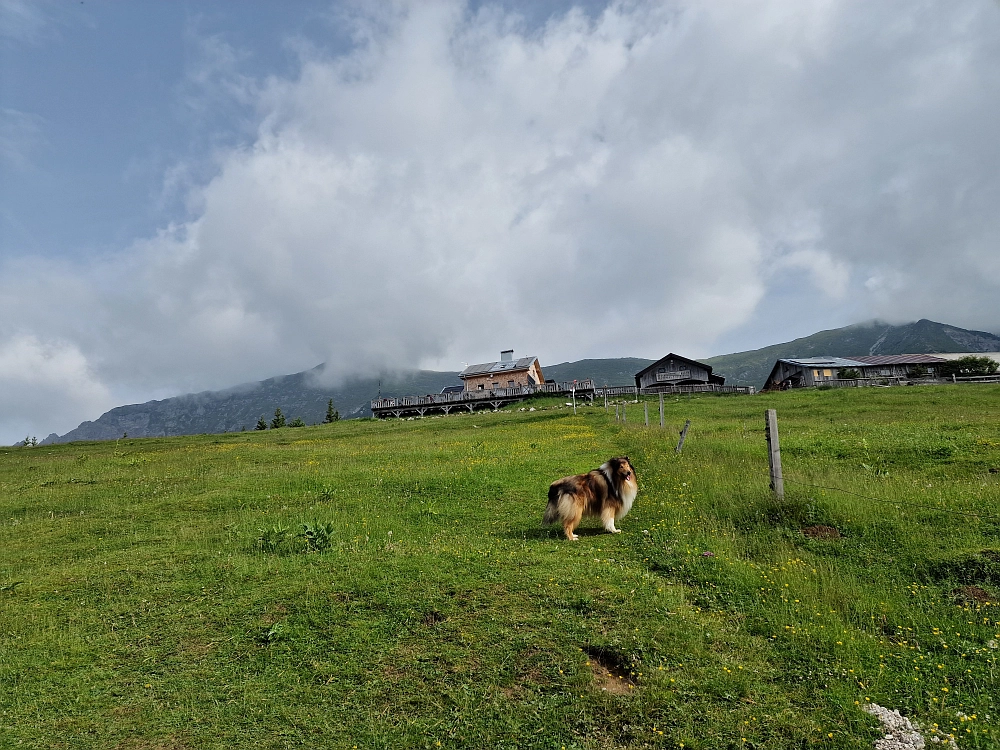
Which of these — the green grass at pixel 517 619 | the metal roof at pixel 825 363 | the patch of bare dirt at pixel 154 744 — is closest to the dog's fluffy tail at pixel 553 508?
the green grass at pixel 517 619

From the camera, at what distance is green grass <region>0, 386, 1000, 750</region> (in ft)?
18.9

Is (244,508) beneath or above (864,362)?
beneath

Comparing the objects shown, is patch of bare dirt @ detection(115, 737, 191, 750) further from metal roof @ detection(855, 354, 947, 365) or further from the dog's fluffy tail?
metal roof @ detection(855, 354, 947, 365)

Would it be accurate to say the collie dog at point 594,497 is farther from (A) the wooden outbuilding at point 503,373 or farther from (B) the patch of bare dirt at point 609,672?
(A) the wooden outbuilding at point 503,373

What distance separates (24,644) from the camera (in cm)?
786

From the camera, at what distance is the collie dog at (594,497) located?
11.6 meters

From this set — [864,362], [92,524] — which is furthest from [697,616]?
[864,362]

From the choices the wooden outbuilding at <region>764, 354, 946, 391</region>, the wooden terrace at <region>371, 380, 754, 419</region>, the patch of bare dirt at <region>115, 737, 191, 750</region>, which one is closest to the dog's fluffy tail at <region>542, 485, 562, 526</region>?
the patch of bare dirt at <region>115, 737, 191, 750</region>

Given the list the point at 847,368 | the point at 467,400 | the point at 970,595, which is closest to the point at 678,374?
the point at 847,368

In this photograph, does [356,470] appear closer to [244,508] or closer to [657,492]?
[244,508]

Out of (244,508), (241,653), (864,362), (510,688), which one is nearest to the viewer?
(510,688)

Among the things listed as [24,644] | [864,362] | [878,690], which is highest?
[864,362]

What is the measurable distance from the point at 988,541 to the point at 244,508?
17.0m

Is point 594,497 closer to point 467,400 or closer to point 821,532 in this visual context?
point 821,532
